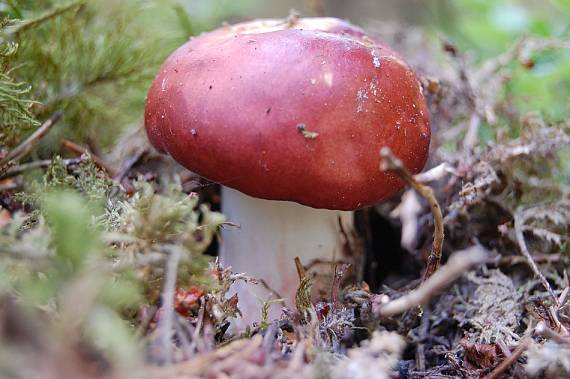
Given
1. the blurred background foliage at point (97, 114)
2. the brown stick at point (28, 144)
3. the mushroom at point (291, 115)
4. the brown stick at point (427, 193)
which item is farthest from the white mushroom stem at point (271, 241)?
the brown stick at point (28, 144)

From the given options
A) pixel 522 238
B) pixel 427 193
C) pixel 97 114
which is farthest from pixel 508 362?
pixel 97 114

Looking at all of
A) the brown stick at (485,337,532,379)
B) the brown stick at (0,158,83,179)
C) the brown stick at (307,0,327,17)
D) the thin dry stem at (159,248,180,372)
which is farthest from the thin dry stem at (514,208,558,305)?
the brown stick at (307,0,327,17)

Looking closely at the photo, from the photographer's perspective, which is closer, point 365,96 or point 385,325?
point 365,96

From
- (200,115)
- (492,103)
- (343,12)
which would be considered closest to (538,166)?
(492,103)

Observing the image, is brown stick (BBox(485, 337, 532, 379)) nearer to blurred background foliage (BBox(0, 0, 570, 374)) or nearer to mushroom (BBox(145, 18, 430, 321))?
mushroom (BBox(145, 18, 430, 321))

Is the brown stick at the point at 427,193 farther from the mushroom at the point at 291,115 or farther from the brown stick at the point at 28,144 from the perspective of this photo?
the brown stick at the point at 28,144

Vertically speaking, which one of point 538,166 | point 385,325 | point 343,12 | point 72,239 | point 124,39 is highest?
point 72,239

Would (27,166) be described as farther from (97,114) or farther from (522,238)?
(522,238)

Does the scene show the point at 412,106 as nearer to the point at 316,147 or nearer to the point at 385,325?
the point at 316,147
